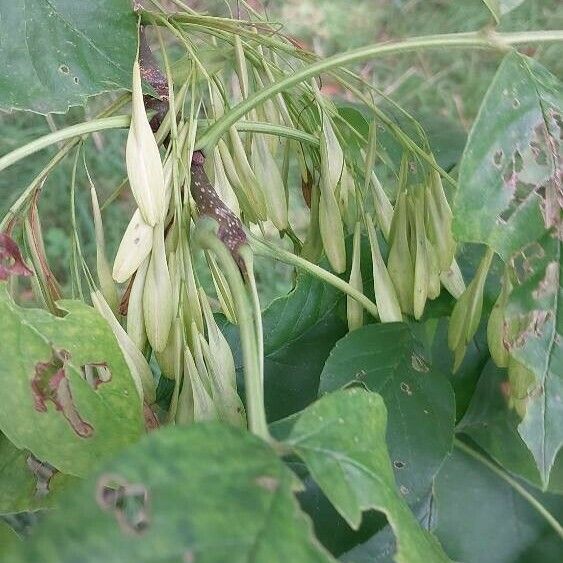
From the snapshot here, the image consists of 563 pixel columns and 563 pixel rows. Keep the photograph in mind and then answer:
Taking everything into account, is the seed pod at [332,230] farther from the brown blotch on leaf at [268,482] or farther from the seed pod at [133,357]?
the brown blotch on leaf at [268,482]

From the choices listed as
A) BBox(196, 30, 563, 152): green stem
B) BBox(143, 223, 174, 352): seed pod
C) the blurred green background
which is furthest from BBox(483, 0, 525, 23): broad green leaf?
the blurred green background

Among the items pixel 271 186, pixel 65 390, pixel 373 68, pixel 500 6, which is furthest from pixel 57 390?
pixel 373 68

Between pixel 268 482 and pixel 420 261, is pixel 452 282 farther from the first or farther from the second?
pixel 268 482

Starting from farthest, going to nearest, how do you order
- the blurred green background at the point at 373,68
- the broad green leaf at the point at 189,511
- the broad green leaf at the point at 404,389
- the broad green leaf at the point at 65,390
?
the blurred green background at the point at 373,68, the broad green leaf at the point at 404,389, the broad green leaf at the point at 65,390, the broad green leaf at the point at 189,511

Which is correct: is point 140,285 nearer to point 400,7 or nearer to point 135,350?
point 135,350

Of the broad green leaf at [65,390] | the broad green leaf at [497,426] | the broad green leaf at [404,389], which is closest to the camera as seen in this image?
the broad green leaf at [65,390]

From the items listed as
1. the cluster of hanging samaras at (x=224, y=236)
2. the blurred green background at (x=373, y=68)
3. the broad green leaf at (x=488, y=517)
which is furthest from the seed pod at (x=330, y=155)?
the blurred green background at (x=373, y=68)

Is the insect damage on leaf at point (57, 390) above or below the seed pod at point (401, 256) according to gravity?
below
